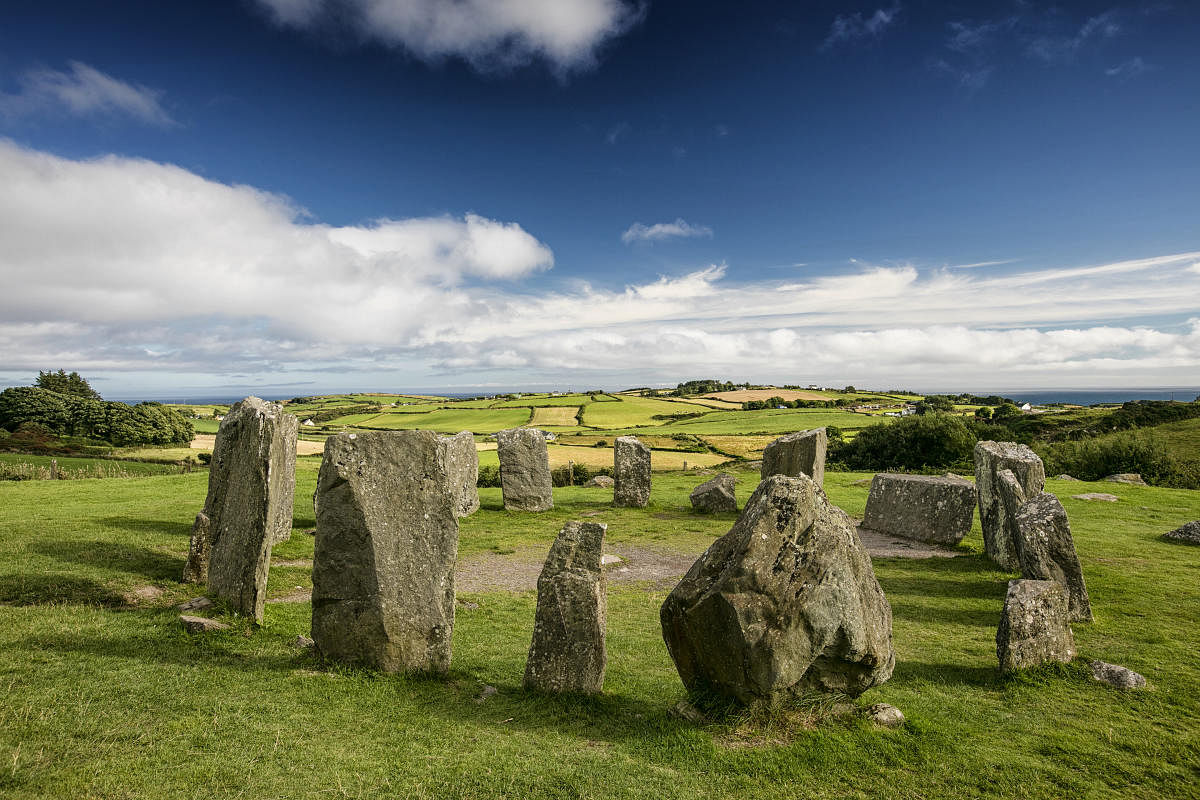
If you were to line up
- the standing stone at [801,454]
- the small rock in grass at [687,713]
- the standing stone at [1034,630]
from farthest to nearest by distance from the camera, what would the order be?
1. the standing stone at [801,454]
2. the standing stone at [1034,630]
3. the small rock in grass at [687,713]

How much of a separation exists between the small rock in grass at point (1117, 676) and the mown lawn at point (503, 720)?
19cm

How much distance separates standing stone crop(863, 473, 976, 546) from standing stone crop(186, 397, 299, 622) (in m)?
17.2

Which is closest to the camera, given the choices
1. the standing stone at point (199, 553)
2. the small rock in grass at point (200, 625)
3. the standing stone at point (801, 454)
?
the small rock in grass at point (200, 625)

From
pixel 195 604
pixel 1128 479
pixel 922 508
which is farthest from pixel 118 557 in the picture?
pixel 1128 479

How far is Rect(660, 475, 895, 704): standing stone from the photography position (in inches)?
243

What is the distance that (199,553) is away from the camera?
11148 mm

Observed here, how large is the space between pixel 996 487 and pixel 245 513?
55.0 feet

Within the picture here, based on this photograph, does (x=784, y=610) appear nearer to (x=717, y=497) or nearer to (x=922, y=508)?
(x=922, y=508)

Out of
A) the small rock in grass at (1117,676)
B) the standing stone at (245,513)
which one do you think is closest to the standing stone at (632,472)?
the standing stone at (245,513)

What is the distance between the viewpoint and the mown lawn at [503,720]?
5328mm

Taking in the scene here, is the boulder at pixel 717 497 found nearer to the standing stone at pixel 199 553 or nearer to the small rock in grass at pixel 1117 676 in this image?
the small rock in grass at pixel 1117 676

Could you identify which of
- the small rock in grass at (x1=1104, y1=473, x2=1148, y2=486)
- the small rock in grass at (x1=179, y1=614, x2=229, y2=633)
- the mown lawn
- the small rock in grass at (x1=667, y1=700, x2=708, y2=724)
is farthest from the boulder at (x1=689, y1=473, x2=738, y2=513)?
the small rock in grass at (x1=1104, y1=473, x2=1148, y2=486)

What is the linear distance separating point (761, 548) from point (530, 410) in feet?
248

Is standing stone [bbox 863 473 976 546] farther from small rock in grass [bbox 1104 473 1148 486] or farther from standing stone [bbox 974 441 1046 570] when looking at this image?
small rock in grass [bbox 1104 473 1148 486]
